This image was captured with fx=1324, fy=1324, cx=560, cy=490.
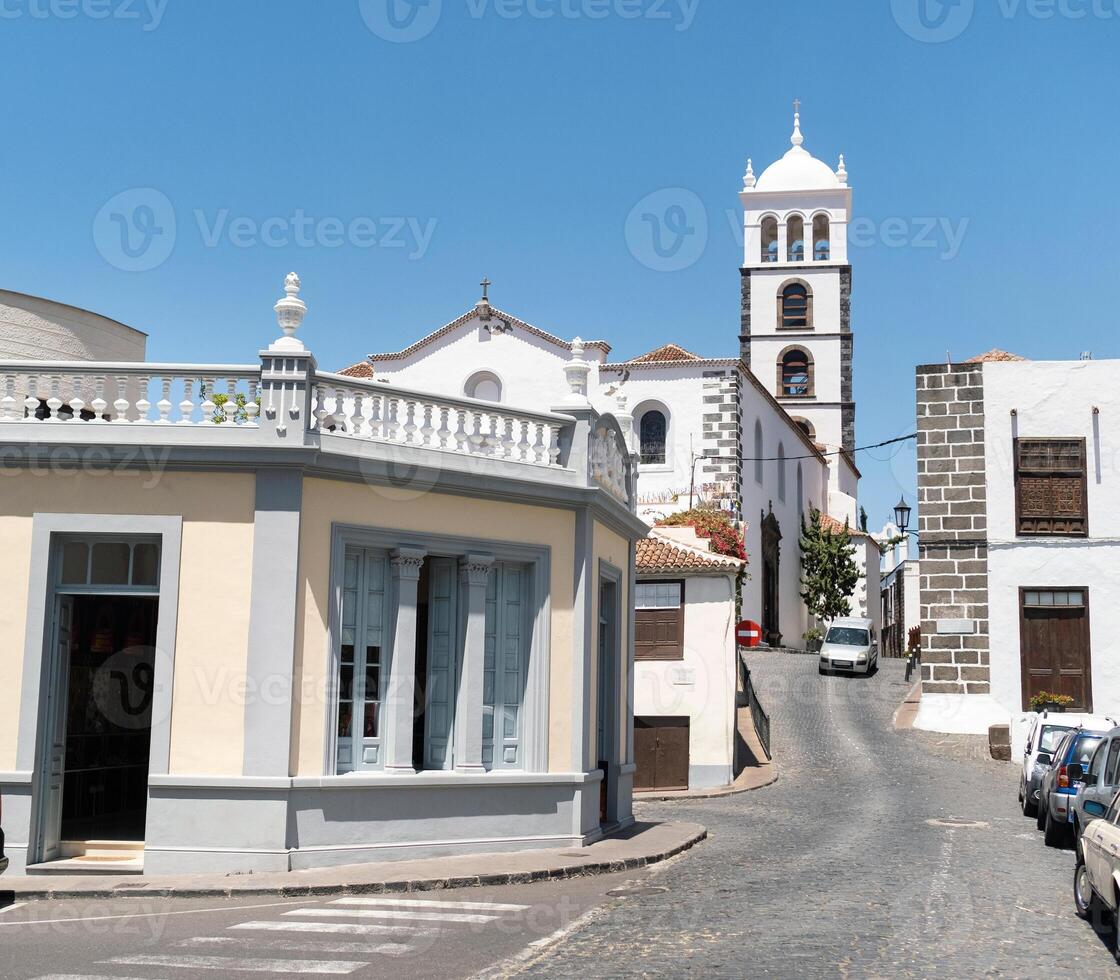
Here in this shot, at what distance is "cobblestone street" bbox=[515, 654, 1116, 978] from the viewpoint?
28.4 ft

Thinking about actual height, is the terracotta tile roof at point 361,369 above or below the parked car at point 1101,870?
above

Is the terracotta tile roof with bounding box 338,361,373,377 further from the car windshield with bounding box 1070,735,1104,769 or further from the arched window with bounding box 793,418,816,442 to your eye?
the car windshield with bounding box 1070,735,1104,769

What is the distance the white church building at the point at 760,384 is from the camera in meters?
41.8

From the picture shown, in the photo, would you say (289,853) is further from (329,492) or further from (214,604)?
(329,492)

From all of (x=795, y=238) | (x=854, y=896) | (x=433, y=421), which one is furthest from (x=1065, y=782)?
(x=795, y=238)

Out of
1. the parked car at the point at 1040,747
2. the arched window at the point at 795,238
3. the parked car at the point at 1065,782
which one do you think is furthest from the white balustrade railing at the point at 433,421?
the arched window at the point at 795,238

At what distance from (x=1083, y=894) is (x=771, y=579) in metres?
38.2

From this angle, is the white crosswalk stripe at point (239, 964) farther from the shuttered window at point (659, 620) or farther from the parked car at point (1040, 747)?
the shuttered window at point (659, 620)

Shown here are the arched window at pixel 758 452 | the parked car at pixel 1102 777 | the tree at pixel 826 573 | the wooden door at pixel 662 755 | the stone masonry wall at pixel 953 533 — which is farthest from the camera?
the tree at pixel 826 573

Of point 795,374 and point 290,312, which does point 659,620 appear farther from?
point 795,374

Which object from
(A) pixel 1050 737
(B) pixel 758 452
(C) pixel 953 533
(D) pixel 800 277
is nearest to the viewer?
(A) pixel 1050 737

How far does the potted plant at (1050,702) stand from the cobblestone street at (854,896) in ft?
9.28

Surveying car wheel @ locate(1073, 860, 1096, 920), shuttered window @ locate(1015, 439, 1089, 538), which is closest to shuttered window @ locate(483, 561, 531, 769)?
car wheel @ locate(1073, 860, 1096, 920)

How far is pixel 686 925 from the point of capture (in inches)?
396
